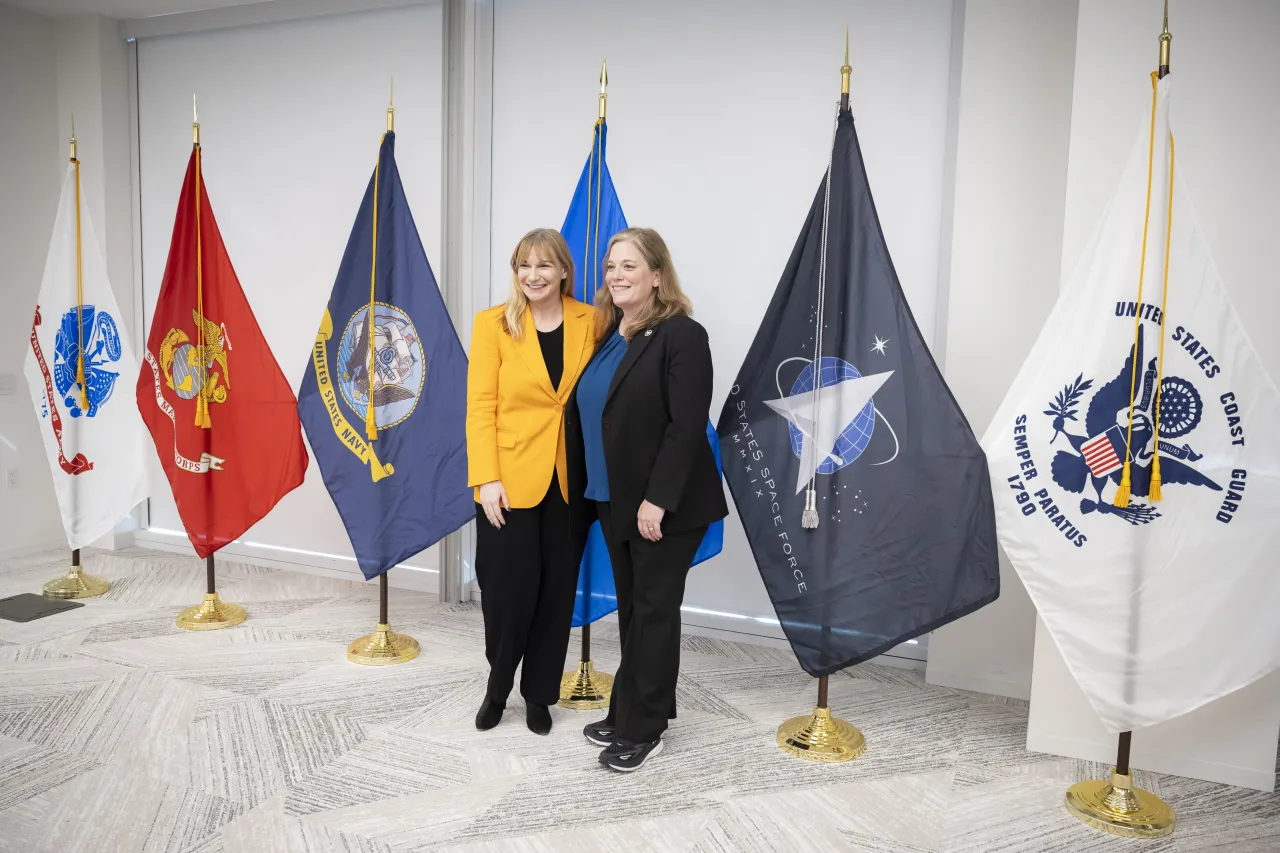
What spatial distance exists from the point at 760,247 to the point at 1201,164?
1513mm

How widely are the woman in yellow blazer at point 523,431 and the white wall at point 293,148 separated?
5.12ft

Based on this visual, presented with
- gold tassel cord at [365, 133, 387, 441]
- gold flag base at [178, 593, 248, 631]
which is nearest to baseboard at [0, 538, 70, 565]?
gold flag base at [178, 593, 248, 631]

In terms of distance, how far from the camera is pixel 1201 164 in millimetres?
2518

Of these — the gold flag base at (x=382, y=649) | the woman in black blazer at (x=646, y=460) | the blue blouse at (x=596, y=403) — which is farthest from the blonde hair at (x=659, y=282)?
the gold flag base at (x=382, y=649)

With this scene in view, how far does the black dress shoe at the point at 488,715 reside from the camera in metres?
2.80

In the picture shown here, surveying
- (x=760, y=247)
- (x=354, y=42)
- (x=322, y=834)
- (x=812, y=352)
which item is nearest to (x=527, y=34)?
(x=354, y=42)

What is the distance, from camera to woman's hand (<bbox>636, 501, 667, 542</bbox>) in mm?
2451

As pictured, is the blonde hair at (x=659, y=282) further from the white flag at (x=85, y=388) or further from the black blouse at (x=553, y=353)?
the white flag at (x=85, y=388)

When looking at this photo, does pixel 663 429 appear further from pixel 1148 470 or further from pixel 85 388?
pixel 85 388

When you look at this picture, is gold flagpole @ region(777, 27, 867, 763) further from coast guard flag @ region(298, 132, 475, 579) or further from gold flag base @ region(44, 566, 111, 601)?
gold flag base @ region(44, 566, 111, 601)

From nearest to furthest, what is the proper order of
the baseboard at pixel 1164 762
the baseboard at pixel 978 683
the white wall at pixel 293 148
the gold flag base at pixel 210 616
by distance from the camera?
1. the baseboard at pixel 1164 762
2. the baseboard at pixel 978 683
3. the gold flag base at pixel 210 616
4. the white wall at pixel 293 148

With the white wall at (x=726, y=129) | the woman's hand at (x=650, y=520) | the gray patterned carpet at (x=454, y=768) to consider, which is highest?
the white wall at (x=726, y=129)

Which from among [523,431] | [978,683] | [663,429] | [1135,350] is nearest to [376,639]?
[523,431]

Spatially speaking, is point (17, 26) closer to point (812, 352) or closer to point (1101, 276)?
point (812, 352)
